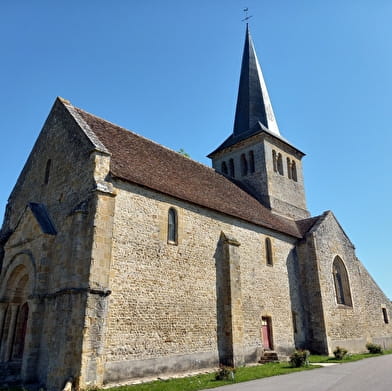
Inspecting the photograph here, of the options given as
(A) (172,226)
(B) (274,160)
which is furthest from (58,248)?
(B) (274,160)

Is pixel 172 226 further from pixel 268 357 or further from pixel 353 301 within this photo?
pixel 353 301

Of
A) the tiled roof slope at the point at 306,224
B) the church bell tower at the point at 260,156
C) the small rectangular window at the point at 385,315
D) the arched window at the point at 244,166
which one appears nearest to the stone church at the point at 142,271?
the tiled roof slope at the point at 306,224

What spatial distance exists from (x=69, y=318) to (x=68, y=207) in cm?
443

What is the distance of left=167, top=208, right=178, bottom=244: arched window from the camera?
46.8 feet

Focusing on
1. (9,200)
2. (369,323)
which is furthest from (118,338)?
(369,323)

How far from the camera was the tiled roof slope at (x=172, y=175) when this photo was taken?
14344mm

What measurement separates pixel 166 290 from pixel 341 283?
1470 centimetres

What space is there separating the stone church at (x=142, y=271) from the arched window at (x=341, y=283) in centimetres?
12

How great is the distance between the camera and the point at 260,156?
25.0 metres

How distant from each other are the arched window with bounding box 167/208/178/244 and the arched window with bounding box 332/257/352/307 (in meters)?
12.8

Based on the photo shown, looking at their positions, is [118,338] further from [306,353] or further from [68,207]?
[306,353]

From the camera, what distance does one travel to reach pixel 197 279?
47.9ft

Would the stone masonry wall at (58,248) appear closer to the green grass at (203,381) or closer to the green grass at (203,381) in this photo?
the green grass at (203,381)

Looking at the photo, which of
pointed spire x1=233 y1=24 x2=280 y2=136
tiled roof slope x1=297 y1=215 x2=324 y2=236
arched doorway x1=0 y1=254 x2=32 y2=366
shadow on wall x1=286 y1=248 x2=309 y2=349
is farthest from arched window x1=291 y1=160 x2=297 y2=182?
arched doorway x1=0 y1=254 x2=32 y2=366
